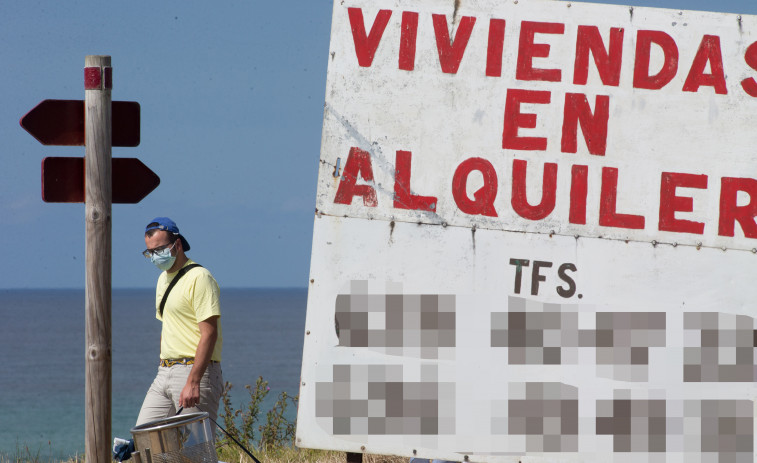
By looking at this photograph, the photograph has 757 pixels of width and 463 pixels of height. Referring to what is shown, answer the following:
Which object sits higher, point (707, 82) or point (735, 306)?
point (707, 82)

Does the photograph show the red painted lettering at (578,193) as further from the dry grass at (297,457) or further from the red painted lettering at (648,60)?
the dry grass at (297,457)

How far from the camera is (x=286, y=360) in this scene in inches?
3179

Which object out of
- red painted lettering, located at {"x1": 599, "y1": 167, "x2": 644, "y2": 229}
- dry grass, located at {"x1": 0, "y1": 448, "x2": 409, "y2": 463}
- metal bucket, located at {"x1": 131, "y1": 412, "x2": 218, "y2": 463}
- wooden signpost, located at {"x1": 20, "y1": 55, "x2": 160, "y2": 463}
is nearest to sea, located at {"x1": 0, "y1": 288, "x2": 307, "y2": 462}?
dry grass, located at {"x1": 0, "y1": 448, "x2": 409, "y2": 463}

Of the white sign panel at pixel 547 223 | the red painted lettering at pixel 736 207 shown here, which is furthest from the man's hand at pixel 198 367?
the red painted lettering at pixel 736 207

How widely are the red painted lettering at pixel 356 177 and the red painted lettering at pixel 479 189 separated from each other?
1.53 ft

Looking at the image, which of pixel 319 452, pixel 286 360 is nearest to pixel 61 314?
pixel 286 360

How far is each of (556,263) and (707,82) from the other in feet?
4.26

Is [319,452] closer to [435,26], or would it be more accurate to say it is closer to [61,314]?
[435,26]

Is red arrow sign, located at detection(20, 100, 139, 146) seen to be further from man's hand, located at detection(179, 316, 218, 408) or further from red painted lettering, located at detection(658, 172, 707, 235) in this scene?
red painted lettering, located at detection(658, 172, 707, 235)

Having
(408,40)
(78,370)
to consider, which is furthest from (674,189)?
(78,370)

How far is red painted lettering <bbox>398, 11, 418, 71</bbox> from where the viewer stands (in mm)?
5980

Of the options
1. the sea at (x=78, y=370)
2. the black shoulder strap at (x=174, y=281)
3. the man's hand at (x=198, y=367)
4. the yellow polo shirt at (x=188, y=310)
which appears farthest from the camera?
the sea at (x=78, y=370)

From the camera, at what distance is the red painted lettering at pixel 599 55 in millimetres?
5887

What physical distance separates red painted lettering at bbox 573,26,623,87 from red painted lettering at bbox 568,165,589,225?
50cm
